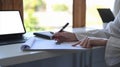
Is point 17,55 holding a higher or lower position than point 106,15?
lower

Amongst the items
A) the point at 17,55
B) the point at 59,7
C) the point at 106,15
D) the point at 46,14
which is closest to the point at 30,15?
the point at 46,14

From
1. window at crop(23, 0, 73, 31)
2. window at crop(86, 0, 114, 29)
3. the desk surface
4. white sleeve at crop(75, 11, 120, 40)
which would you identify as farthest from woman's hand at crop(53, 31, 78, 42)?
window at crop(86, 0, 114, 29)

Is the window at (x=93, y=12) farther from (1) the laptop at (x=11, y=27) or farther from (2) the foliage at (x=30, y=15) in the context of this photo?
(1) the laptop at (x=11, y=27)

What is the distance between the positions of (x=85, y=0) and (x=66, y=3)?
21 centimetres

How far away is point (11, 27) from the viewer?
57.2 inches

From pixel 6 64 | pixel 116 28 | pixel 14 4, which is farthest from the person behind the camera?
pixel 14 4

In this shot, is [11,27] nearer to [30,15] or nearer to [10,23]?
[10,23]

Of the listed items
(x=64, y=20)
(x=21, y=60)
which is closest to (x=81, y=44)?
(x=21, y=60)

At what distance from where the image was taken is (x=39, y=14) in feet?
6.36

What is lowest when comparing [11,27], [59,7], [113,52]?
[113,52]

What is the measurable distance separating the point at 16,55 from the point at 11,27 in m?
0.46

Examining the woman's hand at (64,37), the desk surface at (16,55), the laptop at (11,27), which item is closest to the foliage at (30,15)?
the laptop at (11,27)

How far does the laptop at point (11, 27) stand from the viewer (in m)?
1.41

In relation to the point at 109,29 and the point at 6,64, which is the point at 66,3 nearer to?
the point at 109,29
